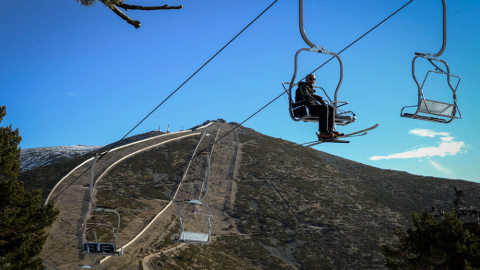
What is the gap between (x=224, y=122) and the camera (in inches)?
4872

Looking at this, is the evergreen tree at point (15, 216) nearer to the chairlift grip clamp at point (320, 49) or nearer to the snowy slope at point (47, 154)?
the chairlift grip clamp at point (320, 49)

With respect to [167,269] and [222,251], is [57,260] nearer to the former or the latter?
[167,269]

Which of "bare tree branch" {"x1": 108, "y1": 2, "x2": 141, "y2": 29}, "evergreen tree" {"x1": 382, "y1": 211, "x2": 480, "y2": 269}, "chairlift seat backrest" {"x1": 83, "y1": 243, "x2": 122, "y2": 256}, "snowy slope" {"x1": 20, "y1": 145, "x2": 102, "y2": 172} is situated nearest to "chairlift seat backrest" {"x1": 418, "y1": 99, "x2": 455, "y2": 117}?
"bare tree branch" {"x1": 108, "y1": 2, "x2": 141, "y2": 29}

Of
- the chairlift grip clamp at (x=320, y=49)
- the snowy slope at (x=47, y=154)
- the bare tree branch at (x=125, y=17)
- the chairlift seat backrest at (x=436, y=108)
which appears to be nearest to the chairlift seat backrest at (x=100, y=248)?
the chairlift grip clamp at (x=320, y=49)

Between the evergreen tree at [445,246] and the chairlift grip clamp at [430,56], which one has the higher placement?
the chairlift grip clamp at [430,56]

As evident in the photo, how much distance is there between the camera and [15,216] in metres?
29.4

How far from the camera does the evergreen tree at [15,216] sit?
29.3 m

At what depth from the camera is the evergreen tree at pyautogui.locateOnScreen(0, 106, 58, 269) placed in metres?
29.3

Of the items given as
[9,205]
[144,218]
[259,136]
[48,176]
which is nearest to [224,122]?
[259,136]

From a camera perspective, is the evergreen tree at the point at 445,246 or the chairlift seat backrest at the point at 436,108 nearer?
the chairlift seat backrest at the point at 436,108

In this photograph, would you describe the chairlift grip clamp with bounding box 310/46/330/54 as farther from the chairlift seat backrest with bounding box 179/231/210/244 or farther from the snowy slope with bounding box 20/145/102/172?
the snowy slope with bounding box 20/145/102/172

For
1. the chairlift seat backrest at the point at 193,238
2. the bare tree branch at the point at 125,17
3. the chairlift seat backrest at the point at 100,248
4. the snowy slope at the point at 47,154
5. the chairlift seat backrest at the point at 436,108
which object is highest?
the snowy slope at the point at 47,154

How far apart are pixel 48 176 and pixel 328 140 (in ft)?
246

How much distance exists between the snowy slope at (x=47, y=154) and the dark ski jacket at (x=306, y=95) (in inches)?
4155
